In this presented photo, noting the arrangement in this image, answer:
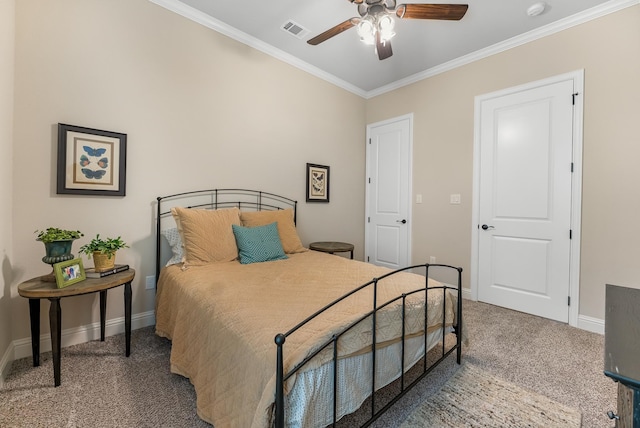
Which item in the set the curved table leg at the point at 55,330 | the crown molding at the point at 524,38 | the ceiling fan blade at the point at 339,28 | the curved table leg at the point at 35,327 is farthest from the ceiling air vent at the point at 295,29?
the curved table leg at the point at 35,327

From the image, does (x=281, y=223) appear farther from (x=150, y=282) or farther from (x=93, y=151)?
(x=93, y=151)

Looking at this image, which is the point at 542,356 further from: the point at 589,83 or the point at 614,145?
the point at 589,83

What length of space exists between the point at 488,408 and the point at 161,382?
190 cm

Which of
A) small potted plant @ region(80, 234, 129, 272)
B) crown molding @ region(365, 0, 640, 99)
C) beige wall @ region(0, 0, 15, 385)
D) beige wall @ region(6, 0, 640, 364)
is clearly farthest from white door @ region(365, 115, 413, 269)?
beige wall @ region(0, 0, 15, 385)

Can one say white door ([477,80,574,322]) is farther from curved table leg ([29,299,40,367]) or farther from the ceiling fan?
curved table leg ([29,299,40,367])

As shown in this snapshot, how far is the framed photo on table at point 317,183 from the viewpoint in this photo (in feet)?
12.0

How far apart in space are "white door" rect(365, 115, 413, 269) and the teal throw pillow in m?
2.02

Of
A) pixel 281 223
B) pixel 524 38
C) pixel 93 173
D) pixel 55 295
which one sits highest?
pixel 524 38

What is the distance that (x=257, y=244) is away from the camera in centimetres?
243

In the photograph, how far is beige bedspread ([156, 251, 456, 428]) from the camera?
109 cm

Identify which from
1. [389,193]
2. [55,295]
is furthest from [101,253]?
[389,193]

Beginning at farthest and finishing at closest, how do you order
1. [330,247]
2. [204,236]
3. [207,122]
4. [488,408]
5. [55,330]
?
[330,247]
[207,122]
[204,236]
[55,330]
[488,408]

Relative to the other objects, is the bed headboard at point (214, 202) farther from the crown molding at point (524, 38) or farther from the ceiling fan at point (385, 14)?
the crown molding at point (524, 38)

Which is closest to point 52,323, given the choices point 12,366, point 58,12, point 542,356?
point 12,366
